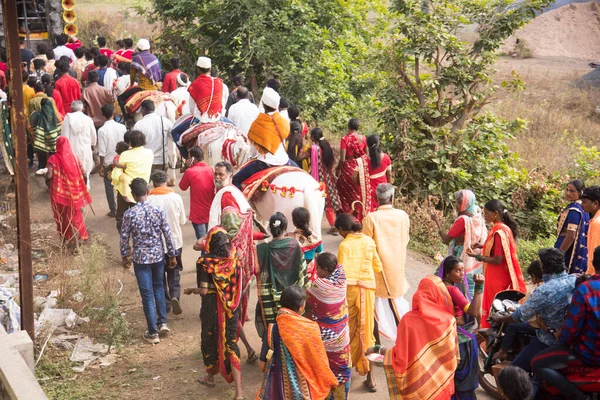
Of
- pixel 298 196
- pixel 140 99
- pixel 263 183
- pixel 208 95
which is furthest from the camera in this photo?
pixel 140 99

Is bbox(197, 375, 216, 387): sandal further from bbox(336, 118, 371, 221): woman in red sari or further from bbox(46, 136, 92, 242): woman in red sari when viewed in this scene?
bbox(336, 118, 371, 221): woman in red sari

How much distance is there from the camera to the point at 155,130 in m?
10.3

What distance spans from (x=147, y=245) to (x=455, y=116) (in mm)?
6675

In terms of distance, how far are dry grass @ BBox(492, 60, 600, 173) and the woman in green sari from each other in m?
7.74

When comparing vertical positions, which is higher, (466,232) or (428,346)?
(466,232)

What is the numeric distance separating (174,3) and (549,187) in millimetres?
8910

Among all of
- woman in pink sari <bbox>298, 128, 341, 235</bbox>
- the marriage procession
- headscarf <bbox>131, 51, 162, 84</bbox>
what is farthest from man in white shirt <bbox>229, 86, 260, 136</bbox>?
headscarf <bbox>131, 51, 162, 84</bbox>

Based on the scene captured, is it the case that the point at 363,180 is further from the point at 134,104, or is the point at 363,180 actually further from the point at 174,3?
the point at 174,3

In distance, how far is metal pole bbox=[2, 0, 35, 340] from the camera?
6594 millimetres

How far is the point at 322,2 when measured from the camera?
15.8m

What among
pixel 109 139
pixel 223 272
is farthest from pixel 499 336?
pixel 109 139

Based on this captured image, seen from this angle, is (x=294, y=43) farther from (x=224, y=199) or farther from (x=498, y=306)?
(x=498, y=306)

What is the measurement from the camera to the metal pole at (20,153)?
659cm

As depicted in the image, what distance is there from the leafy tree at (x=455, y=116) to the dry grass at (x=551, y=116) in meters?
1.23
